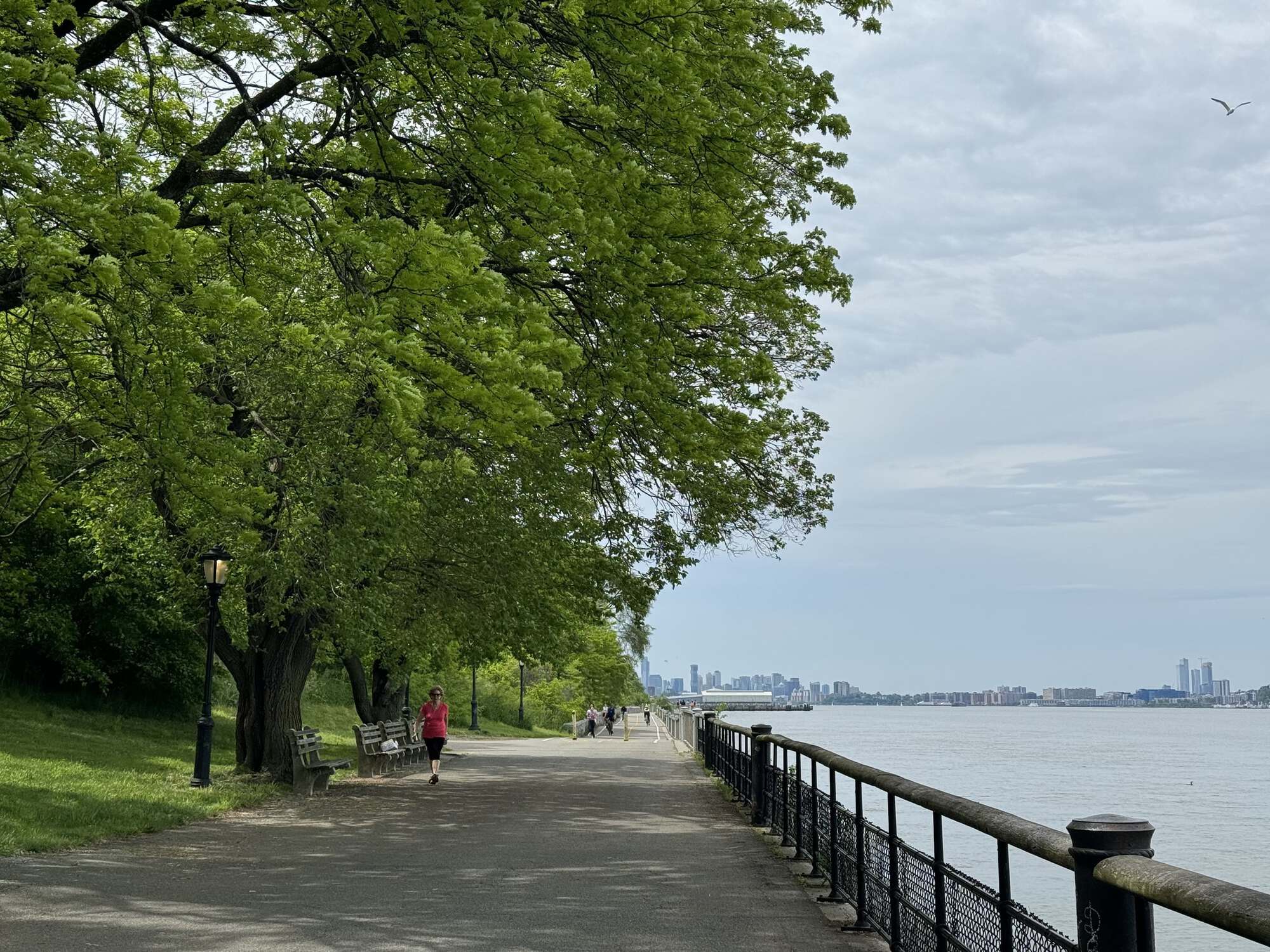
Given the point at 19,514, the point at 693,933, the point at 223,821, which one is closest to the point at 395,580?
the point at 223,821

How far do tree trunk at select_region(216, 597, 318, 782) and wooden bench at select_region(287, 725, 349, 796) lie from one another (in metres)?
0.82

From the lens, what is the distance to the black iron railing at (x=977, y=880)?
3385mm

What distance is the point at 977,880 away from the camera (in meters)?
6.26

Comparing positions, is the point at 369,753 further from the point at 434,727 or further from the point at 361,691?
the point at 361,691

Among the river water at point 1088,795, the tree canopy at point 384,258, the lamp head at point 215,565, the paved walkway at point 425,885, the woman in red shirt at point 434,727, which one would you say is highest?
the tree canopy at point 384,258

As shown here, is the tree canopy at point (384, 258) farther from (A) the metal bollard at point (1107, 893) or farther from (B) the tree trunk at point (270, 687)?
(A) the metal bollard at point (1107, 893)

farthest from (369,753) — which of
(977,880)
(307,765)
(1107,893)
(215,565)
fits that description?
(1107,893)

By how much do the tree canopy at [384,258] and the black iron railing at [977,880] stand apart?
398cm

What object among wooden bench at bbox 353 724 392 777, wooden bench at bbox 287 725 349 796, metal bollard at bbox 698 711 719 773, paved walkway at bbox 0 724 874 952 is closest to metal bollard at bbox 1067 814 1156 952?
paved walkway at bbox 0 724 874 952

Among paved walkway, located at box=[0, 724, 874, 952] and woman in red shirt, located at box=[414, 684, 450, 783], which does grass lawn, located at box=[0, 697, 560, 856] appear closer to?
paved walkway, located at box=[0, 724, 874, 952]

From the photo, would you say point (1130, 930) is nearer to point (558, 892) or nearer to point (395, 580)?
point (558, 892)

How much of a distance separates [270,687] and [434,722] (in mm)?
2995

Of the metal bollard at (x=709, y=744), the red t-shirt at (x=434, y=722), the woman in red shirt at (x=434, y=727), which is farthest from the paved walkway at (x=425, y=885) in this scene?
the metal bollard at (x=709, y=744)

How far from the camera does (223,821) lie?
14523 mm
